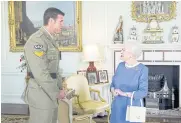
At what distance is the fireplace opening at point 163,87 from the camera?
560cm

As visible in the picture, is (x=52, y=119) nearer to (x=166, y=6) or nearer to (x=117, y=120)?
(x=117, y=120)

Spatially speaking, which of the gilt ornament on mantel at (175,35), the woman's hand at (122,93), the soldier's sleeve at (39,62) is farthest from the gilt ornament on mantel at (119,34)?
the soldier's sleeve at (39,62)

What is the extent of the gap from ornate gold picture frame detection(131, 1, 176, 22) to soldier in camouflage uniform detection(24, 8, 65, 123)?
309 cm

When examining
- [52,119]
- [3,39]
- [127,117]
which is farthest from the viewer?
[3,39]

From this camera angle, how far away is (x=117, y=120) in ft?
10.0

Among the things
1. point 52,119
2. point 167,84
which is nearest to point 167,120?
A: point 167,84

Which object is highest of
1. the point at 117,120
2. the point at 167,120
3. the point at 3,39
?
the point at 3,39

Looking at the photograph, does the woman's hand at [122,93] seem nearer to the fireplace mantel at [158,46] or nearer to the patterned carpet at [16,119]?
the patterned carpet at [16,119]

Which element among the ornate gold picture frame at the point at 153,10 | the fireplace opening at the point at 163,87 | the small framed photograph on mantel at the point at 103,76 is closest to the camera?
the small framed photograph on mantel at the point at 103,76

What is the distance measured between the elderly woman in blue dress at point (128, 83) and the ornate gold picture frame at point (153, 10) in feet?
8.46

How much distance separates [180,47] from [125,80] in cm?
266

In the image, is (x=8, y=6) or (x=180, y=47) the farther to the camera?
(x=8, y=6)

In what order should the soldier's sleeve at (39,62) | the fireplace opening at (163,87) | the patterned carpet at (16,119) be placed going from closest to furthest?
the soldier's sleeve at (39,62) → the patterned carpet at (16,119) → the fireplace opening at (163,87)

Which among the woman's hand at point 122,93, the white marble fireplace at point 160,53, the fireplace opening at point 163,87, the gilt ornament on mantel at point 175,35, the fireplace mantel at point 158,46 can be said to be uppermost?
the gilt ornament on mantel at point 175,35
